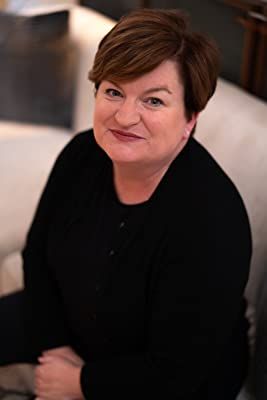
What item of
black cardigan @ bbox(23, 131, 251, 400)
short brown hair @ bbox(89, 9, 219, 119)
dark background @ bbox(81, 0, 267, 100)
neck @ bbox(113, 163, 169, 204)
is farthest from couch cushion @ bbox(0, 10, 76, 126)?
short brown hair @ bbox(89, 9, 219, 119)

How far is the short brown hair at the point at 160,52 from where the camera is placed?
46.3 inches

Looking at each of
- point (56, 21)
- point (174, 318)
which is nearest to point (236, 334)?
point (174, 318)

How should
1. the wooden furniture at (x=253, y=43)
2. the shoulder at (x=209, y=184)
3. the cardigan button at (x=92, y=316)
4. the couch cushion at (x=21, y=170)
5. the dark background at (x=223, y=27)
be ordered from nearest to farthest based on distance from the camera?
1. the shoulder at (x=209, y=184)
2. the cardigan button at (x=92, y=316)
3. the wooden furniture at (x=253, y=43)
4. the dark background at (x=223, y=27)
5. the couch cushion at (x=21, y=170)

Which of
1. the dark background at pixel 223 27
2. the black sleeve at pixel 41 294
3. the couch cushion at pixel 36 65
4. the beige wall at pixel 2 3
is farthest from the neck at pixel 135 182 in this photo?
the beige wall at pixel 2 3

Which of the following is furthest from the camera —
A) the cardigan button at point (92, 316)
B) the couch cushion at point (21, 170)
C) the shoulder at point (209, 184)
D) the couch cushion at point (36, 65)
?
the couch cushion at point (36, 65)

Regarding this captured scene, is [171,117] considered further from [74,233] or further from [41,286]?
[41,286]

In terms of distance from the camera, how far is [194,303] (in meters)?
1.27

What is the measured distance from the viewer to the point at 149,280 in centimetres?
134

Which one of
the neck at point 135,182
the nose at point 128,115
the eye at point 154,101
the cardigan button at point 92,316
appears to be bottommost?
the cardigan button at point 92,316

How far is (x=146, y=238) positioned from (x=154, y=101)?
271mm

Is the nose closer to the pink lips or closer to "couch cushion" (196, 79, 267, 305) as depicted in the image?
the pink lips

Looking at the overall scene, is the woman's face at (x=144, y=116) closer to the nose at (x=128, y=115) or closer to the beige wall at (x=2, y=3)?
the nose at (x=128, y=115)

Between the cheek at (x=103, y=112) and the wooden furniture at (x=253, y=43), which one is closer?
the cheek at (x=103, y=112)

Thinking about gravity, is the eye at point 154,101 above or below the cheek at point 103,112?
above
